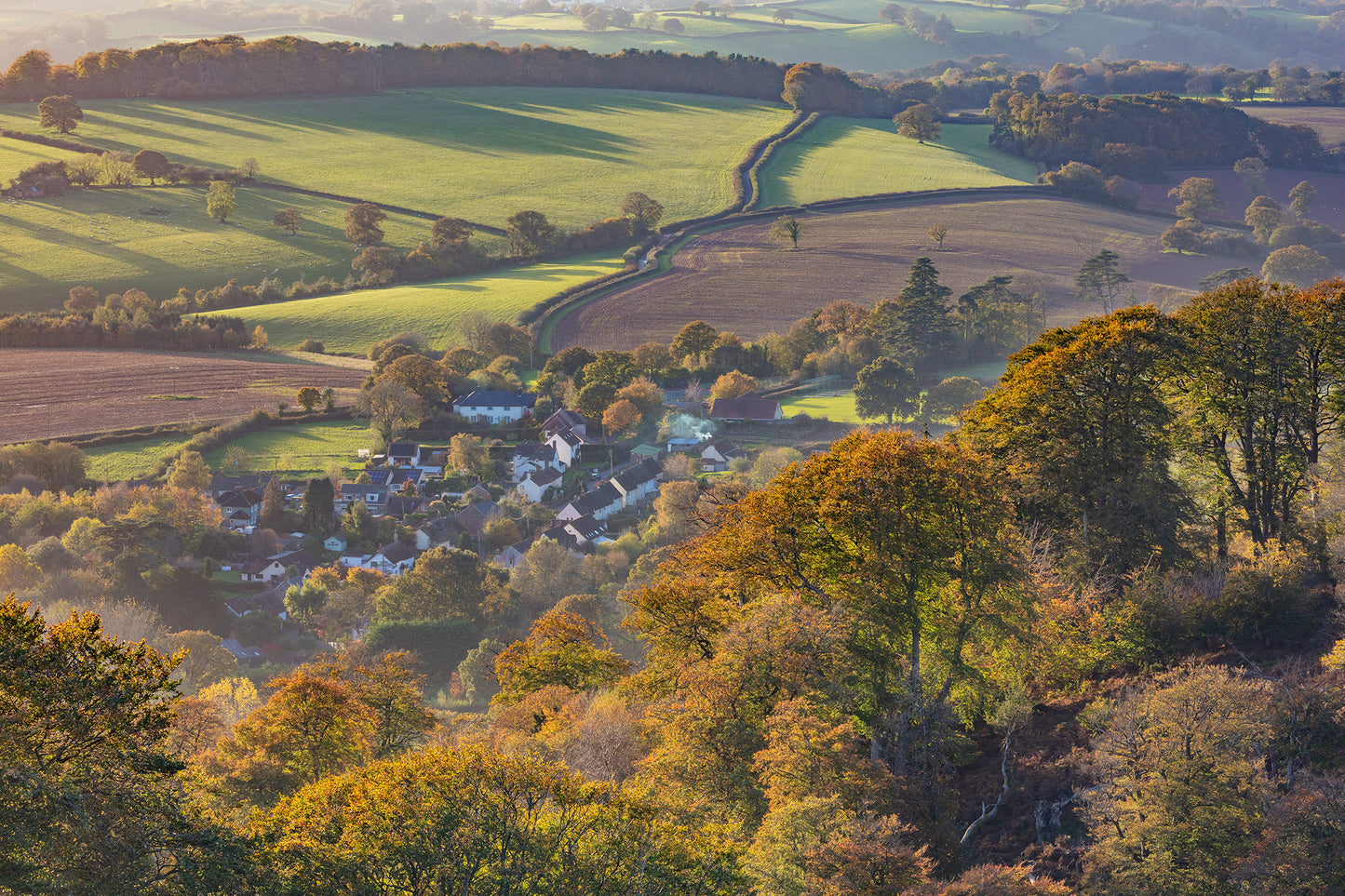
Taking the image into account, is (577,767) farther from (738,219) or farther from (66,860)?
(738,219)

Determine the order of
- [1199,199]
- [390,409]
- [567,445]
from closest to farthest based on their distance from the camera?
[390,409], [567,445], [1199,199]

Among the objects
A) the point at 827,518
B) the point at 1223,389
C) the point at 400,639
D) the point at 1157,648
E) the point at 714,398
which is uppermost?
the point at 1223,389

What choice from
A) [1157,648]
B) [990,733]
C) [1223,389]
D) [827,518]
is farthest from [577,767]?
[1223,389]

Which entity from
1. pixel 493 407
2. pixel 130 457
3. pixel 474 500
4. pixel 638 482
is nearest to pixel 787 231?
pixel 493 407

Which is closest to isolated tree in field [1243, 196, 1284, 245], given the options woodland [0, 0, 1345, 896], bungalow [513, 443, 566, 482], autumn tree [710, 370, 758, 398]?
autumn tree [710, 370, 758, 398]

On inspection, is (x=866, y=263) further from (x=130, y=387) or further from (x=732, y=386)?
(x=130, y=387)

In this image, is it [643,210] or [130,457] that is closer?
[130,457]

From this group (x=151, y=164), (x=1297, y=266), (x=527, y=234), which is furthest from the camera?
(x=151, y=164)

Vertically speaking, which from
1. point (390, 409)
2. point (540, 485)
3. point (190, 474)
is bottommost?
point (540, 485)
